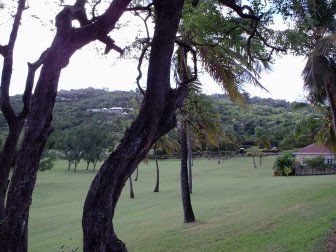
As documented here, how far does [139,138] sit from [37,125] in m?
1.18

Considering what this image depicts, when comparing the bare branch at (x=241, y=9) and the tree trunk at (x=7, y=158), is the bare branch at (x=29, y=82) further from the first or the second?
the bare branch at (x=241, y=9)

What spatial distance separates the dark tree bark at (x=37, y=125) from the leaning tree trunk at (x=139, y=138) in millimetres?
797

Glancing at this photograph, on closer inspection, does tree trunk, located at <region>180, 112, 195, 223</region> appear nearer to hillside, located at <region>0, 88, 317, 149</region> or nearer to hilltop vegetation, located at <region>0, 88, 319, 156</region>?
hilltop vegetation, located at <region>0, 88, 319, 156</region>

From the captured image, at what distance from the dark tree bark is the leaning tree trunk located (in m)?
0.80

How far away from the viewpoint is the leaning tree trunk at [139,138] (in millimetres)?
4648

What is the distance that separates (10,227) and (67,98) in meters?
114

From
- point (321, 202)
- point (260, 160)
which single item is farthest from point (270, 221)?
point (260, 160)

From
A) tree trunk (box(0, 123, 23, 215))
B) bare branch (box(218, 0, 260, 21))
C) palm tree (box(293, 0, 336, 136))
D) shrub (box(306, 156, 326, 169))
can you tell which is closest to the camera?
tree trunk (box(0, 123, 23, 215))

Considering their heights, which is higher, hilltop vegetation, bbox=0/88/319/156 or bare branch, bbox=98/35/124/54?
hilltop vegetation, bbox=0/88/319/156

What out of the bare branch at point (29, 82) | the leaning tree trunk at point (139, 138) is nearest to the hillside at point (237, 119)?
the bare branch at point (29, 82)

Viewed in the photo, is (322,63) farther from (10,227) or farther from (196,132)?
(10,227)

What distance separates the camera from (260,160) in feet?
257

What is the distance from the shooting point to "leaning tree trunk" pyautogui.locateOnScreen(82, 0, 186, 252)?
15.3ft

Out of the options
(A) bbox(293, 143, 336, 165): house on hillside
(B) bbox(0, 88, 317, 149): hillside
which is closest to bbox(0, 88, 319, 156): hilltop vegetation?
(B) bbox(0, 88, 317, 149): hillside
